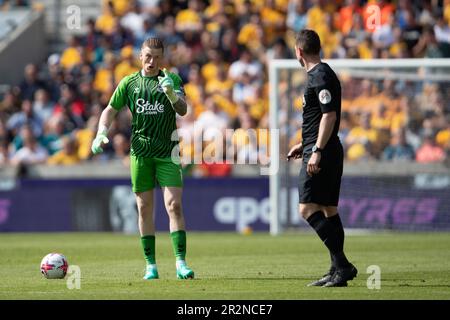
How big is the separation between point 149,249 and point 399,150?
36.9ft

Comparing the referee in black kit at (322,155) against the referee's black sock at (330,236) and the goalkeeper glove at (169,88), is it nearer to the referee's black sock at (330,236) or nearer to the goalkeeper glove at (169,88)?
the referee's black sock at (330,236)

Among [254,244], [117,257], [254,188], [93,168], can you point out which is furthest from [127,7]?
[117,257]

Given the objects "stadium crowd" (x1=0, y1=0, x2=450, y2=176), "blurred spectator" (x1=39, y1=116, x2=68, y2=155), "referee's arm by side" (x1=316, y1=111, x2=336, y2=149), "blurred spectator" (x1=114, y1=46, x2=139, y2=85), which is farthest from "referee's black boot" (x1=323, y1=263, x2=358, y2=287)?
"blurred spectator" (x1=114, y1=46, x2=139, y2=85)

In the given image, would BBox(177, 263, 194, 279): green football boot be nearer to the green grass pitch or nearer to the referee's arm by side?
the green grass pitch

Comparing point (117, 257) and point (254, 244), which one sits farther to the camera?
point (254, 244)

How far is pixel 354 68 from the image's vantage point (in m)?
23.4

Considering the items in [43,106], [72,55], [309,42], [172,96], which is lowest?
[172,96]

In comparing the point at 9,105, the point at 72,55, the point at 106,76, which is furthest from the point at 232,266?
the point at 72,55

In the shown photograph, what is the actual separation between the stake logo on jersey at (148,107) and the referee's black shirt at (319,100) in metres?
1.75

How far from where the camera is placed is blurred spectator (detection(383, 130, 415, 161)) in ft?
73.9

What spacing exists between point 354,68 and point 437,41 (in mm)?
2010

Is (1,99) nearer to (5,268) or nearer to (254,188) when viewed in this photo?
(254,188)

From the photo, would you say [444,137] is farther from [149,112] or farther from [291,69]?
[149,112]

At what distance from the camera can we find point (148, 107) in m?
12.3
